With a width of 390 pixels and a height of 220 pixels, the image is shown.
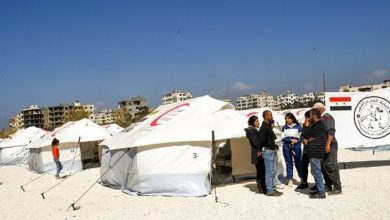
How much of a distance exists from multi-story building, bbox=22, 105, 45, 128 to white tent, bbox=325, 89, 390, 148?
139197mm

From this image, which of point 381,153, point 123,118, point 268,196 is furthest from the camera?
point 123,118

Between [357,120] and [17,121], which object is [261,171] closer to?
[357,120]

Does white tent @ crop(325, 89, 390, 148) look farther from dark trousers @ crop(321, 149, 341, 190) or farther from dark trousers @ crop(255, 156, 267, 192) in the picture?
dark trousers @ crop(255, 156, 267, 192)

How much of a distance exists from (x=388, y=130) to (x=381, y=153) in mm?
3304

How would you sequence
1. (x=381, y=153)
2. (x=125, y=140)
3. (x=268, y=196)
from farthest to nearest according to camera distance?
1. (x=381, y=153)
2. (x=125, y=140)
3. (x=268, y=196)

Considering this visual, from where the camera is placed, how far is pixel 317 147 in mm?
8297

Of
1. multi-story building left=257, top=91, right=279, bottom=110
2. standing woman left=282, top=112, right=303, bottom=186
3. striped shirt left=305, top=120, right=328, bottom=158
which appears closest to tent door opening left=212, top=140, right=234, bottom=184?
standing woman left=282, top=112, right=303, bottom=186

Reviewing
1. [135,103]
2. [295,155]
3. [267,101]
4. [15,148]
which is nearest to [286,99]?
[267,101]

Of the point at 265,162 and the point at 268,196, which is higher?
the point at 265,162

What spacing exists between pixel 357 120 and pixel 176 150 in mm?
5628

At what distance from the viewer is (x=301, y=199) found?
852 centimetres

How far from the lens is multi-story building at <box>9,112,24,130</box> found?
148 m

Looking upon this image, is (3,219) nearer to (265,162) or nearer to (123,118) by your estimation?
(265,162)

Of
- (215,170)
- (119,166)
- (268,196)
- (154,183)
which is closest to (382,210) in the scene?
(268,196)
